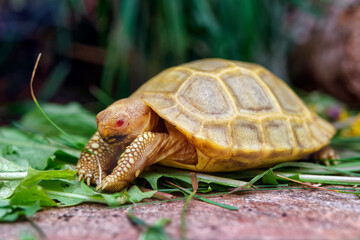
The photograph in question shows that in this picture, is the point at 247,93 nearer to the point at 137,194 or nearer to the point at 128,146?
the point at 128,146

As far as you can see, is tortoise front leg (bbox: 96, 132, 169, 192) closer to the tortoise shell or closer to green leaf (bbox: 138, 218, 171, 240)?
the tortoise shell

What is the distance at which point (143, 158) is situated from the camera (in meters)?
1.56

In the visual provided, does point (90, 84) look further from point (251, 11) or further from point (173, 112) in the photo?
point (173, 112)

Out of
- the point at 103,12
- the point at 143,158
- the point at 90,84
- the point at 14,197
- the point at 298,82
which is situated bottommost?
the point at 14,197

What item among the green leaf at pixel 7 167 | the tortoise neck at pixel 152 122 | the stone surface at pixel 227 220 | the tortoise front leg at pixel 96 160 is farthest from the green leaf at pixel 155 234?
the green leaf at pixel 7 167

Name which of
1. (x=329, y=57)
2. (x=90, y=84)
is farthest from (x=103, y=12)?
(x=329, y=57)

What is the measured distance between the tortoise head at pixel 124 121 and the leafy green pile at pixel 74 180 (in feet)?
0.76

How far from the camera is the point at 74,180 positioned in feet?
5.14

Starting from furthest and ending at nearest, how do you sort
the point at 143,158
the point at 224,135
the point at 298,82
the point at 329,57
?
the point at 298,82 → the point at 329,57 → the point at 224,135 → the point at 143,158

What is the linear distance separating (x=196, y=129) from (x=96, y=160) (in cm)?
60

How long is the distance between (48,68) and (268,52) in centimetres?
343

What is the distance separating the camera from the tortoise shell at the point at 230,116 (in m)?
1.67

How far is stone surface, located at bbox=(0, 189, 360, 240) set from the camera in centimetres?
106

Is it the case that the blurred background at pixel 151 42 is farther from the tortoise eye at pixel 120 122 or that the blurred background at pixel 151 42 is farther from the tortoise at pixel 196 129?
the tortoise eye at pixel 120 122
